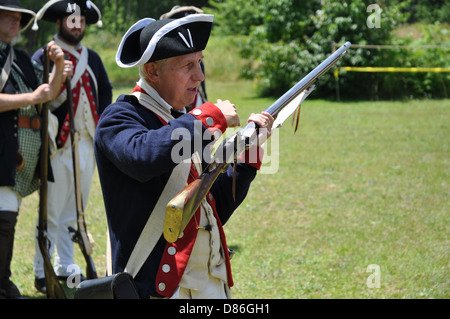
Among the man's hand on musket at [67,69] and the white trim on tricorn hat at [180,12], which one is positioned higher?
the white trim on tricorn hat at [180,12]

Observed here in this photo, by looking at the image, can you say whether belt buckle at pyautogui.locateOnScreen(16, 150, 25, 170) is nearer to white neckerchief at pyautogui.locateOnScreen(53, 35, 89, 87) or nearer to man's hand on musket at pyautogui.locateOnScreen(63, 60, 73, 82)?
man's hand on musket at pyautogui.locateOnScreen(63, 60, 73, 82)

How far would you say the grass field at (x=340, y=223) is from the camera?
5.07m

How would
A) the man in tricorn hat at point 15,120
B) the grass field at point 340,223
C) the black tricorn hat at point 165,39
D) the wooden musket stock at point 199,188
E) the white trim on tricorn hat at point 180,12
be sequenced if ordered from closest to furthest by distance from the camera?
the wooden musket stock at point 199,188 < the black tricorn hat at point 165,39 < the man in tricorn hat at point 15,120 < the grass field at point 340,223 < the white trim on tricorn hat at point 180,12

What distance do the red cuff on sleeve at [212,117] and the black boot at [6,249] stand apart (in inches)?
108

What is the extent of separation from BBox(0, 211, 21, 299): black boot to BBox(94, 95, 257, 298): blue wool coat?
2.29m

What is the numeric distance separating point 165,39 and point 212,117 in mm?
396

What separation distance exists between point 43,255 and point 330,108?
41.6 ft

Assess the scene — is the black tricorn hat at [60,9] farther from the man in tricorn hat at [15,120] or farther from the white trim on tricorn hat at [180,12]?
the white trim on tricorn hat at [180,12]

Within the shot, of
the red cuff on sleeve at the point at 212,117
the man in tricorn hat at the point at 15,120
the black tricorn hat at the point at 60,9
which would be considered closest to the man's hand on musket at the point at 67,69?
the man in tricorn hat at the point at 15,120

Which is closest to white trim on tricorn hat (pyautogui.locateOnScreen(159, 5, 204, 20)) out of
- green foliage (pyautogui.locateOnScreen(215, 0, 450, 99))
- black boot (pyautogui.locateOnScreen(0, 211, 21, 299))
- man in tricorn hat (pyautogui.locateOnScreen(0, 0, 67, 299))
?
man in tricorn hat (pyautogui.locateOnScreen(0, 0, 67, 299))

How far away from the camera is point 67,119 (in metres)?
Result: 5.26

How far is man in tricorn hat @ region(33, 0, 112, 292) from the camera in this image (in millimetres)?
5307

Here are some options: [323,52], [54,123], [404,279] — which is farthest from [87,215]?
[323,52]

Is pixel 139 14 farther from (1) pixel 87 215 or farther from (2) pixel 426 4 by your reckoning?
(1) pixel 87 215
